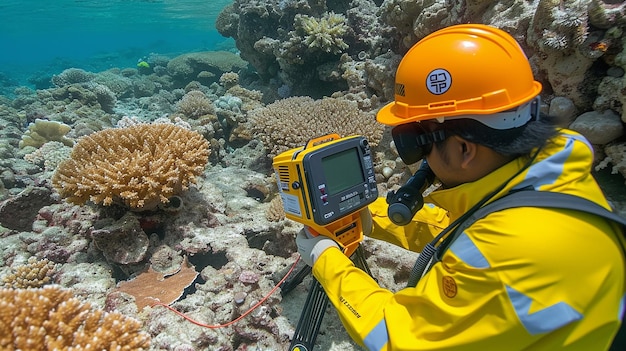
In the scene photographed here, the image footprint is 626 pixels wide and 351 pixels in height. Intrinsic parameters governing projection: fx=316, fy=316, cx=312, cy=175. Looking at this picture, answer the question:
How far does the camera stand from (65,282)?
3.10 metres

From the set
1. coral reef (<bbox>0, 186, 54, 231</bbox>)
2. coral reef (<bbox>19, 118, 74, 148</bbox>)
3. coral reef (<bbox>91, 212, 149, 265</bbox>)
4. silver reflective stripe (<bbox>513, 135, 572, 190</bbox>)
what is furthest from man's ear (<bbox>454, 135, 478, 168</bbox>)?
coral reef (<bbox>19, 118, 74, 148</bbox>)

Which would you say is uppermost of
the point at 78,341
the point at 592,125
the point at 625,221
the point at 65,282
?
the point at 625,221

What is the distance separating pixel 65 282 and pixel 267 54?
27.1ft

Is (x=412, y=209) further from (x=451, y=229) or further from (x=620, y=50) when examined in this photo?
(x=620, y=50)

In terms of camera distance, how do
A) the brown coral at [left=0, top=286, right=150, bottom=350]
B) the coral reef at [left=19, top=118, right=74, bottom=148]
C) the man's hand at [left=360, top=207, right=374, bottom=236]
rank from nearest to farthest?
the brown coral at [left=0, top=286, right=150, bottom=350] < the man's hand at [left=360, top=207, right=374, bottom=236] < the coral reef at [left=19, top=118, right=74, bottom=148]

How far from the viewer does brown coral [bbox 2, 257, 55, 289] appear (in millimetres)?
3193

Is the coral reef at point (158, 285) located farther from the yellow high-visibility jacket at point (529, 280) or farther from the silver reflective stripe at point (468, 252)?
the silver reflective stripe at point (468, 252)

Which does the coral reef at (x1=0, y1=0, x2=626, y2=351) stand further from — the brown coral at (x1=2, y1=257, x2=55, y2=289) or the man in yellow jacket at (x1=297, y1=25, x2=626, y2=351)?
the man in yellow jacket at (x1=297, y1=25, x2=626, y2=351)

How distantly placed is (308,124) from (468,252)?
4.00 metres

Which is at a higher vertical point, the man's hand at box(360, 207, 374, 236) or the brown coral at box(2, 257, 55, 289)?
the man's hand at box(360, 207, 374, 236)

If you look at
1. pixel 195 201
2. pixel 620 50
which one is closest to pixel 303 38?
pixel 195 201

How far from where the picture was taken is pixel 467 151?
149 cm

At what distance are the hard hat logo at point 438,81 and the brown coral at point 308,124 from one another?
10.8 feet

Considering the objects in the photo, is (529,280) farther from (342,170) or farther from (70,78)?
(70,78)
